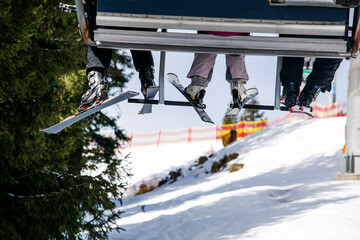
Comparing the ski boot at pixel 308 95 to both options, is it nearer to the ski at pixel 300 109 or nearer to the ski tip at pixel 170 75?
the ski at pixel 300 109

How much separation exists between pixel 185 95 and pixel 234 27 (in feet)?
3.23

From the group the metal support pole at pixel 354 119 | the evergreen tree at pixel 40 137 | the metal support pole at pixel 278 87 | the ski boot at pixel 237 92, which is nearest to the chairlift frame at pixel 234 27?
the metal support pole at pixel 278 87

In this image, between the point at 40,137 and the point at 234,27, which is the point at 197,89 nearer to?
the point at 234,27

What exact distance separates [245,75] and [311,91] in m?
0.63

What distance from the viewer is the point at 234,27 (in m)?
2.51

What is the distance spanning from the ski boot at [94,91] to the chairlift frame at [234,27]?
52cm

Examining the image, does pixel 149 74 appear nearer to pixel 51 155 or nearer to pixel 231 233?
pixel 51 155

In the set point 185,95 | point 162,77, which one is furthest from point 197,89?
point 162,77

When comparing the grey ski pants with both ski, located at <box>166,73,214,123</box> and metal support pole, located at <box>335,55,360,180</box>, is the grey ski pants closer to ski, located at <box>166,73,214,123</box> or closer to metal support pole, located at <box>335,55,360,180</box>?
ski, located at <box>166,73,214,123</box>

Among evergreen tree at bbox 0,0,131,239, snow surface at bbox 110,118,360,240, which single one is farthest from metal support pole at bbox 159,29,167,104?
snow surface at bbox 110,118,360,240

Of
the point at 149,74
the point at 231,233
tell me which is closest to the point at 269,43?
the point at 149,74

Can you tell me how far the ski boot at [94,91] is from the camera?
3215 millimetres

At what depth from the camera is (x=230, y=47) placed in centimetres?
263

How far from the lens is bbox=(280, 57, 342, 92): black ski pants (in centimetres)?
342
